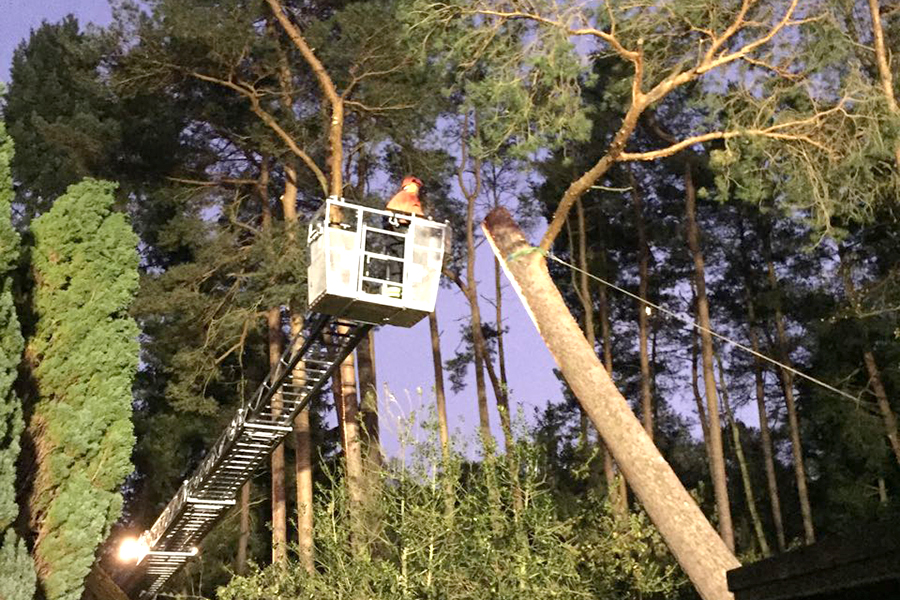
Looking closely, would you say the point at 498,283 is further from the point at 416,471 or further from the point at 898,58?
the point at 416,471

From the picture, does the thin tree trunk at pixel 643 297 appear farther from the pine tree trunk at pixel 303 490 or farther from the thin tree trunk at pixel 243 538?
the thin tree trunk at pixel 243 538

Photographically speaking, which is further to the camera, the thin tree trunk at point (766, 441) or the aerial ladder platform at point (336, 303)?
the thin tree trunk at point (766, 441)

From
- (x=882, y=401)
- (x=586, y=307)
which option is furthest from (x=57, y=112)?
(x=882, y=401)

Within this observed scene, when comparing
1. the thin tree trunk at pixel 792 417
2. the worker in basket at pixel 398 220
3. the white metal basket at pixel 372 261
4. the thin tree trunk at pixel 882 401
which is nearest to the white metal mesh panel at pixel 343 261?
the white metal basket at pixel 372 261

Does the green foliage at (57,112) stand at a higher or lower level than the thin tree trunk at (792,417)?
higher

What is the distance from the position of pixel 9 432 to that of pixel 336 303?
3222 millimetres

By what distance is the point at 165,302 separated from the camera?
16.2 meters

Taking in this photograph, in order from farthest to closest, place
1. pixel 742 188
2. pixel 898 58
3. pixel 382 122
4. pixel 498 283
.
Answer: pixel 498 283 < pixel 382 122 < pixel 898 58 < pixel 742 188

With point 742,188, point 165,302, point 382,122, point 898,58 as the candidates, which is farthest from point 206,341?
point 898,58

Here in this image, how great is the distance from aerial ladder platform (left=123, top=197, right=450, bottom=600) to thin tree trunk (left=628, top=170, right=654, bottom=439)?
42.4ft

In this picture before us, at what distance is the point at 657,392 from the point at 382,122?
1482cm

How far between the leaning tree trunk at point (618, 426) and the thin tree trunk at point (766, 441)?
1657cm

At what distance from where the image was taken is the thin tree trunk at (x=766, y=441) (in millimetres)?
22984

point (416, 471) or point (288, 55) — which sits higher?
point (288, 55)
